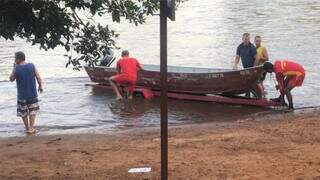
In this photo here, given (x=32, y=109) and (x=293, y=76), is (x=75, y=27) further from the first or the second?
(x=293, y=76)

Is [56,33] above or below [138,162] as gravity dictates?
above

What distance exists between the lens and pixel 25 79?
12289 mm

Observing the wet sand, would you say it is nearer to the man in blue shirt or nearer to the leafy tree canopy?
the leafy tree canopy

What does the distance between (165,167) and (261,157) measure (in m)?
2.79

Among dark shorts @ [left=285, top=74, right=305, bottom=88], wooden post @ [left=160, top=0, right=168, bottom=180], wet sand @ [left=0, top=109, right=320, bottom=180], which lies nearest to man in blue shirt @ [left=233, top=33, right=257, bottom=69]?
dark shorts @ [left=285, top=74, right=305, bottom=88]

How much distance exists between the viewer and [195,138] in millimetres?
10961

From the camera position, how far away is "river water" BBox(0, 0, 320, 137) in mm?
14812

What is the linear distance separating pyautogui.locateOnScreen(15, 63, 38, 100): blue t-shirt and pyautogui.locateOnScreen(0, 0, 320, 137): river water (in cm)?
141

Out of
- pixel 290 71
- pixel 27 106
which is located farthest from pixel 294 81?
pixel 27 106

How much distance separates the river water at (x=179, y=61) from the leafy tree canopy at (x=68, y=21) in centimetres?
627

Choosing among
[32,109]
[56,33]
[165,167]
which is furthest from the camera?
[32,109]

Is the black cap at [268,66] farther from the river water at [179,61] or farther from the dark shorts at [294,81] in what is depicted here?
the river water at [179,61]

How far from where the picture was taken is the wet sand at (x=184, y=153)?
312 inches

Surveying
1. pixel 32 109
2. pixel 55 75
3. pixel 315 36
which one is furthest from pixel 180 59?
pixel 32 109
